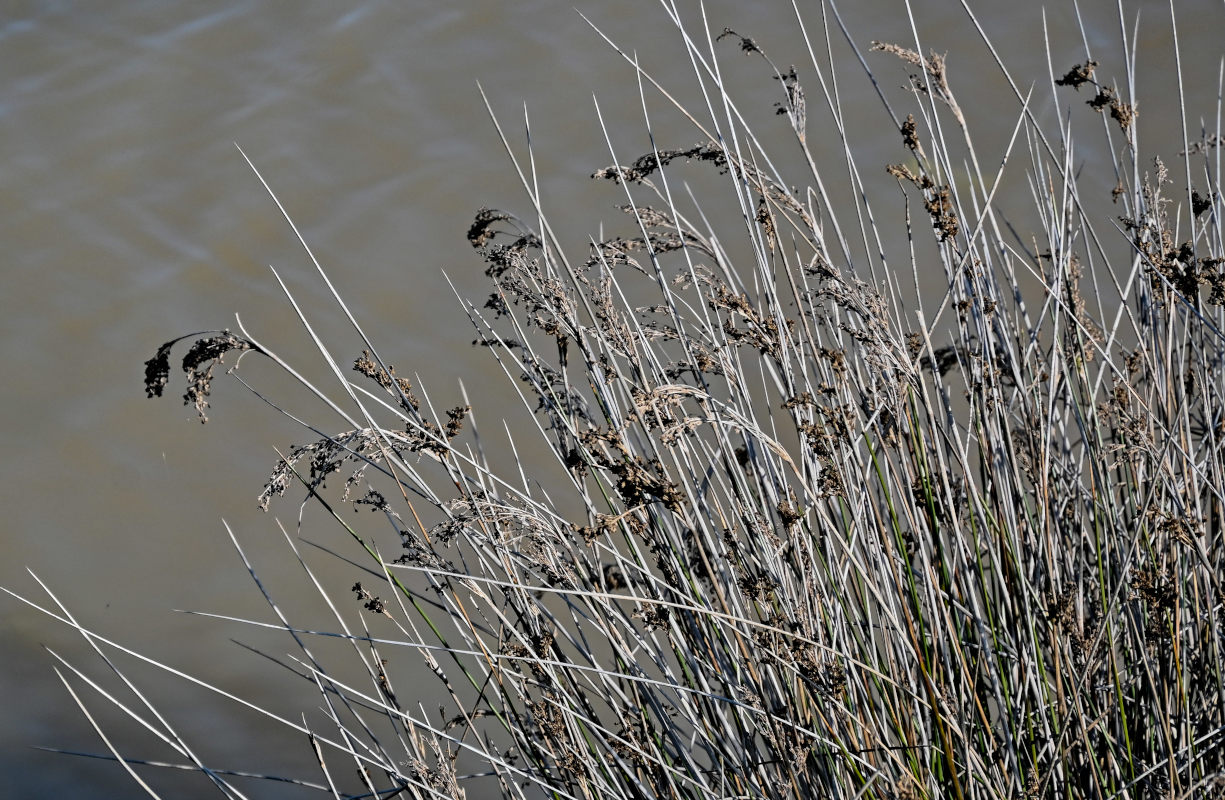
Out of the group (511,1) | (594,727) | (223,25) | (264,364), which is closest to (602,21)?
(511,1)

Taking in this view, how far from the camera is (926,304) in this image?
326cm

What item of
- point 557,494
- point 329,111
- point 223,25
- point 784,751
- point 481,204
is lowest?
point 557,494

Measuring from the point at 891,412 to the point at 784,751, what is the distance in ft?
1.30

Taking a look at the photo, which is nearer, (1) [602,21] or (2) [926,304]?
(2) [926,304]

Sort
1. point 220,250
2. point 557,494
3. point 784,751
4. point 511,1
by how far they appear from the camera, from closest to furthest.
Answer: point 784,751, point 557,494, point 220,250, point 511,1

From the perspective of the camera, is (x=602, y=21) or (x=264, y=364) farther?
(x=602, y=21)

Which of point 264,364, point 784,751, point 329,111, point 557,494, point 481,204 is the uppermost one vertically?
point 329,111

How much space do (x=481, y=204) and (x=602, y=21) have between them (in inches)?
39.2

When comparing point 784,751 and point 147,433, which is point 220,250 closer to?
point 147,433

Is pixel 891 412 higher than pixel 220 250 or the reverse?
the reverse

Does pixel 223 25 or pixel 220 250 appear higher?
pixel 223 25

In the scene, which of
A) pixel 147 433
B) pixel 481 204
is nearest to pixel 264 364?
pixel 147 433

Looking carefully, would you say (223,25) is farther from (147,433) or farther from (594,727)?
(594,727)

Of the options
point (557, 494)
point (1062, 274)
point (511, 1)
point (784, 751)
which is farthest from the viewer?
point (511, 1)
